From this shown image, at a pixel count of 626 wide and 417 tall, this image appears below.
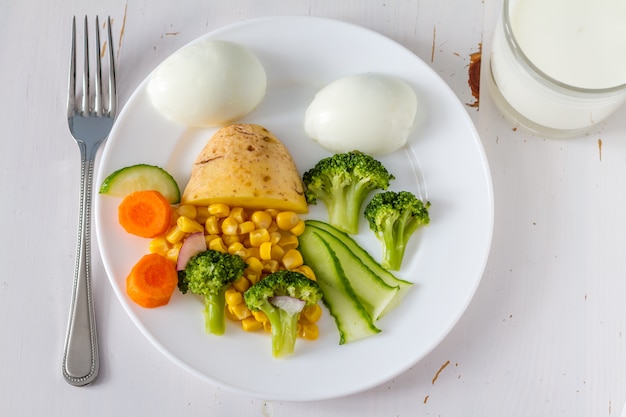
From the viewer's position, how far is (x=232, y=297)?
2418 mm

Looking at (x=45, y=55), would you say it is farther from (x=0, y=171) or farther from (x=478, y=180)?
(x=478, y=180)

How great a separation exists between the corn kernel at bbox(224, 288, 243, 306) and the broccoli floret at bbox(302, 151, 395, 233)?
1.41 feet

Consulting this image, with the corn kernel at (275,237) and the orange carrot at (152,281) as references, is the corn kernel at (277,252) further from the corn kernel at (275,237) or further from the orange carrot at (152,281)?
the orange carrot at (152,281)

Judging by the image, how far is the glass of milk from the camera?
8.16ft

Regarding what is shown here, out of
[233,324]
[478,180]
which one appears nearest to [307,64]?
[478,180]

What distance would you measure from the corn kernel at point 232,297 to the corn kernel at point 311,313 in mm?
227

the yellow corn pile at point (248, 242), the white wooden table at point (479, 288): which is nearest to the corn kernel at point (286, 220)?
the yellow corn pile at point (248, 242)

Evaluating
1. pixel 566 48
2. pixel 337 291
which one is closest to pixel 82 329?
pixel 337 291

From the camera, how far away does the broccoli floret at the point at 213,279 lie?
2.37 m

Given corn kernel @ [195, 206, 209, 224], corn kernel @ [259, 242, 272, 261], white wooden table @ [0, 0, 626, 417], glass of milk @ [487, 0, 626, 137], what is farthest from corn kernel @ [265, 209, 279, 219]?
glass of milk @ [487, 0, 626, 137]

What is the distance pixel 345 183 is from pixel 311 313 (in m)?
0.49

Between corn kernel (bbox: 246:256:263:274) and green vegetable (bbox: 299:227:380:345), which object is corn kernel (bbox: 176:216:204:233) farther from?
green vegetable (bbox: 299:227:380:345)

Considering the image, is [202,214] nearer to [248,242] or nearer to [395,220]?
[248,242]

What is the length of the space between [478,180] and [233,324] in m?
1.03
